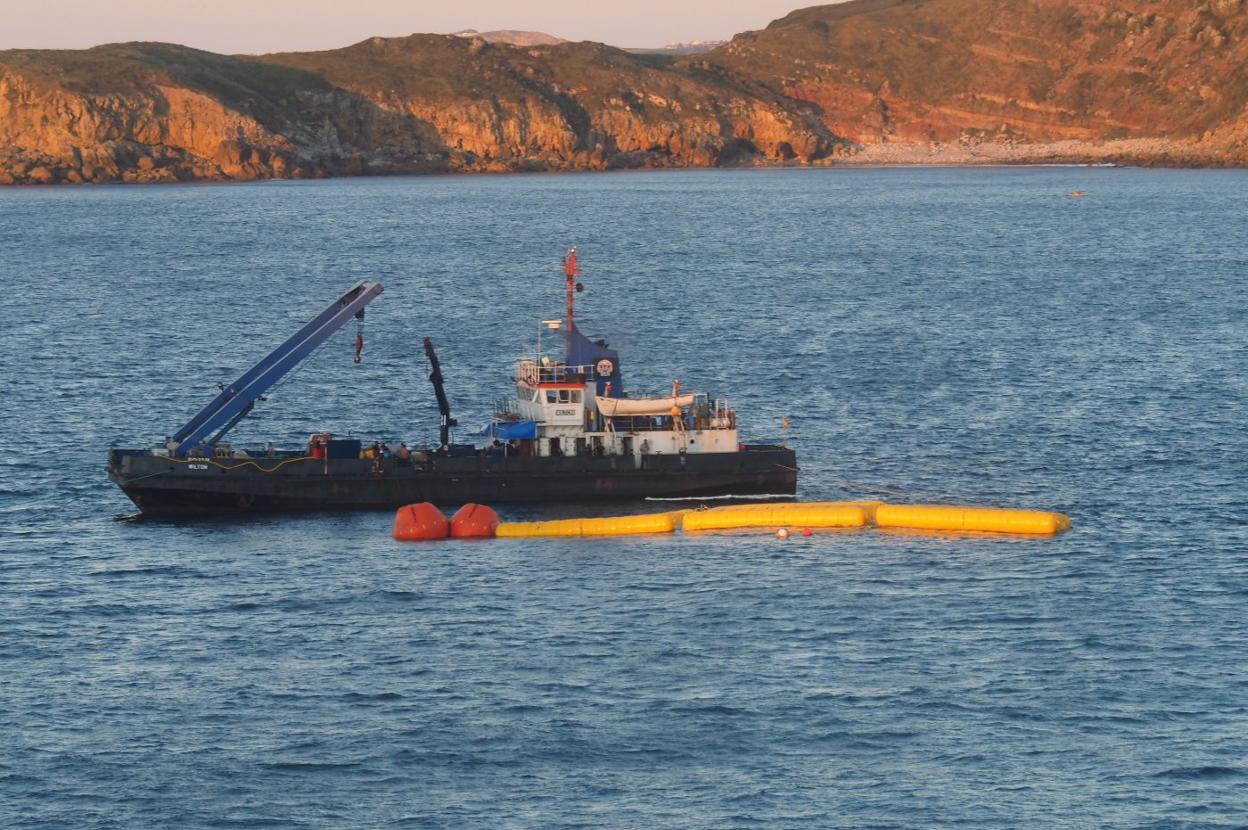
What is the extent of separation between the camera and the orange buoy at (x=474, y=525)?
72750mm

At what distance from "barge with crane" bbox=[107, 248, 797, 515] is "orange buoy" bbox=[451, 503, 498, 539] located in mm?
4480

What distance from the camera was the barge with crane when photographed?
76.9 meters

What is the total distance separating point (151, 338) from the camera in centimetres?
12988

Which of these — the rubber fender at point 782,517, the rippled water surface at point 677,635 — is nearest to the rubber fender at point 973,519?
the rubber fender at point 782,517

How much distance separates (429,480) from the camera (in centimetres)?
7712

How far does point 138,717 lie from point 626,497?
2998 centimetres

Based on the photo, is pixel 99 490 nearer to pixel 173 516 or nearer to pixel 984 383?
pixel 173 516

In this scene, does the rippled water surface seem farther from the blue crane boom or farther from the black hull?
the blue crane boom

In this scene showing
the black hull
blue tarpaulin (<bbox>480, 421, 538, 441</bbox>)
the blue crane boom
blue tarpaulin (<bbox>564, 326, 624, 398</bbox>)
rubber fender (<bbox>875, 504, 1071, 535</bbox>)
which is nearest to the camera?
rubber fender (<bbox>875, 504, 1071, 535</bbox>)

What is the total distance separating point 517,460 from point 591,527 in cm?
654

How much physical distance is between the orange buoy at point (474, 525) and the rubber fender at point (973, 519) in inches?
617

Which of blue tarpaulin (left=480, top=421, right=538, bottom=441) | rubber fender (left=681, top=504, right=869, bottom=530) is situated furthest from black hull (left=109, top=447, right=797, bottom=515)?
rubber fender (left=681, top=504, right=869, bottom=530)

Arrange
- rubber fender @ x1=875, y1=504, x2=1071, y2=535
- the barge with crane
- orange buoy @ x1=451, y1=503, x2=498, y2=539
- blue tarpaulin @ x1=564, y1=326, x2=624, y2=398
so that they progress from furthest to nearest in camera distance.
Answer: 1. blue tarpaulin @ x1=564, y1=326, x2=624, y2=398
2. the barge with crane
3. orange buoy @ x1=451, y1=503, x2=498, y2=539
4. rubber fender @ x1=875, y1=504, x2=1071, y2=535

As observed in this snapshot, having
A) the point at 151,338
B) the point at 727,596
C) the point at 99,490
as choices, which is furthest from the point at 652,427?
the point at 151,338
